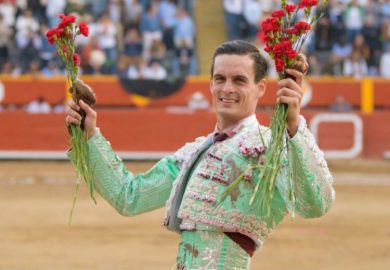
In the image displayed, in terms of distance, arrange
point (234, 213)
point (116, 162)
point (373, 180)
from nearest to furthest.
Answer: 1. point (234, 213)
2. point (116, 162)
3. point (373, 180)

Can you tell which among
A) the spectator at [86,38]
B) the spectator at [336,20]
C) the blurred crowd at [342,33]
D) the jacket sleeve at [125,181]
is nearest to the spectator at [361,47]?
the blurred crowd at [342,33]

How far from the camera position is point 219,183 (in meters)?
3.49

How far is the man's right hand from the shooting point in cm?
359

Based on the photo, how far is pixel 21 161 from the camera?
15695 mm

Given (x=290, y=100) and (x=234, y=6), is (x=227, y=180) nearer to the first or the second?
(x=290, y=100)

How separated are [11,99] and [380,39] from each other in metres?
5.95

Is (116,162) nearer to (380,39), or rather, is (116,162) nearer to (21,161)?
(21,161)

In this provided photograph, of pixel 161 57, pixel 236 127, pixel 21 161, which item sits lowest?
pixel 21 161

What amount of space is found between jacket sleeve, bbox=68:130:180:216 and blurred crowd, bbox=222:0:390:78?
13.4m

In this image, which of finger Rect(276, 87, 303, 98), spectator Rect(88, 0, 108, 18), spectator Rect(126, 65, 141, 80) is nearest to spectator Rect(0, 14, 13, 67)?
spectator Rect(88, 0, 108, 18)

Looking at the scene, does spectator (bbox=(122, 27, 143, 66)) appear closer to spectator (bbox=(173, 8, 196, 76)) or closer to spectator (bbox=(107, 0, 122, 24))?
spectator (bbox=(173, 8, 196, 76))

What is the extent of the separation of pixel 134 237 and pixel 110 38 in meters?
8.20

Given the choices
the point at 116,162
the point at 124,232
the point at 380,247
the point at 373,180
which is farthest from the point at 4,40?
the point at 116,162

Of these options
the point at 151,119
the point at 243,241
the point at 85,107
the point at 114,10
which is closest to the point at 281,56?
the point at 243,241
